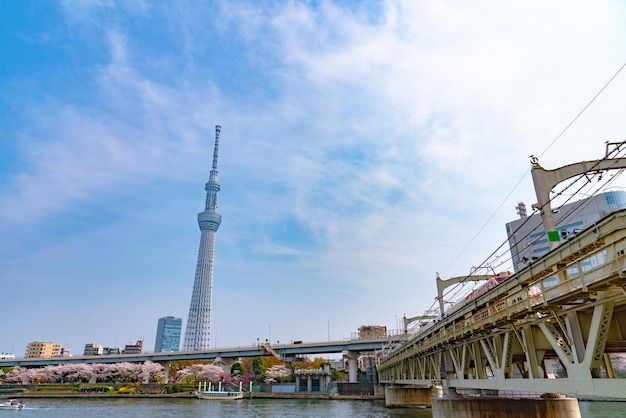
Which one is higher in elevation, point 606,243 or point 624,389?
point 606,243

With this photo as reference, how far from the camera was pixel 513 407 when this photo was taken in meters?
26.3

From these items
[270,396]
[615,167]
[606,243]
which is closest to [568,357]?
[606,243]

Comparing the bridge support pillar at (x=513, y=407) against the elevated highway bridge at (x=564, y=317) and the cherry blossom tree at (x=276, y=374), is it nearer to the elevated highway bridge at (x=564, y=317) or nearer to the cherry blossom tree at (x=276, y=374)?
the elevated highway bridge at (x=564, y=317)

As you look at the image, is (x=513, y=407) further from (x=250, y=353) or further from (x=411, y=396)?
(x=250, y=353)

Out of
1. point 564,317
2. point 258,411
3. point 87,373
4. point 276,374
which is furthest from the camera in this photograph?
point 87,373

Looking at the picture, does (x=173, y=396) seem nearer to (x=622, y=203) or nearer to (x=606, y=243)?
(x=606, y=243)

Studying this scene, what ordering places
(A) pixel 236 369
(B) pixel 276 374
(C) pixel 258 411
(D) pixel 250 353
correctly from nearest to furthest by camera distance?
(C) pixel 258 411 < (B) pixel 276 374 < (D) pixel 250 353 < (A) pixel 236 369

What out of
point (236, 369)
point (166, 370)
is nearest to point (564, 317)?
point (236, 369)

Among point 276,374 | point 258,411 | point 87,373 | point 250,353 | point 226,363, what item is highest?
point 250,353

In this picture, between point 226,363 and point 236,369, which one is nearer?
point 226,363

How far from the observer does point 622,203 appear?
134 meters

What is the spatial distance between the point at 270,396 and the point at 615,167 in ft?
311

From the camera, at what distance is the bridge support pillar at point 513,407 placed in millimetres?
25391

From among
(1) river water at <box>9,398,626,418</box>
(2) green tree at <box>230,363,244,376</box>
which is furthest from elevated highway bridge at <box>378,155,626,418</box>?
(2) green tree at <box>230,363,244,376</box>
